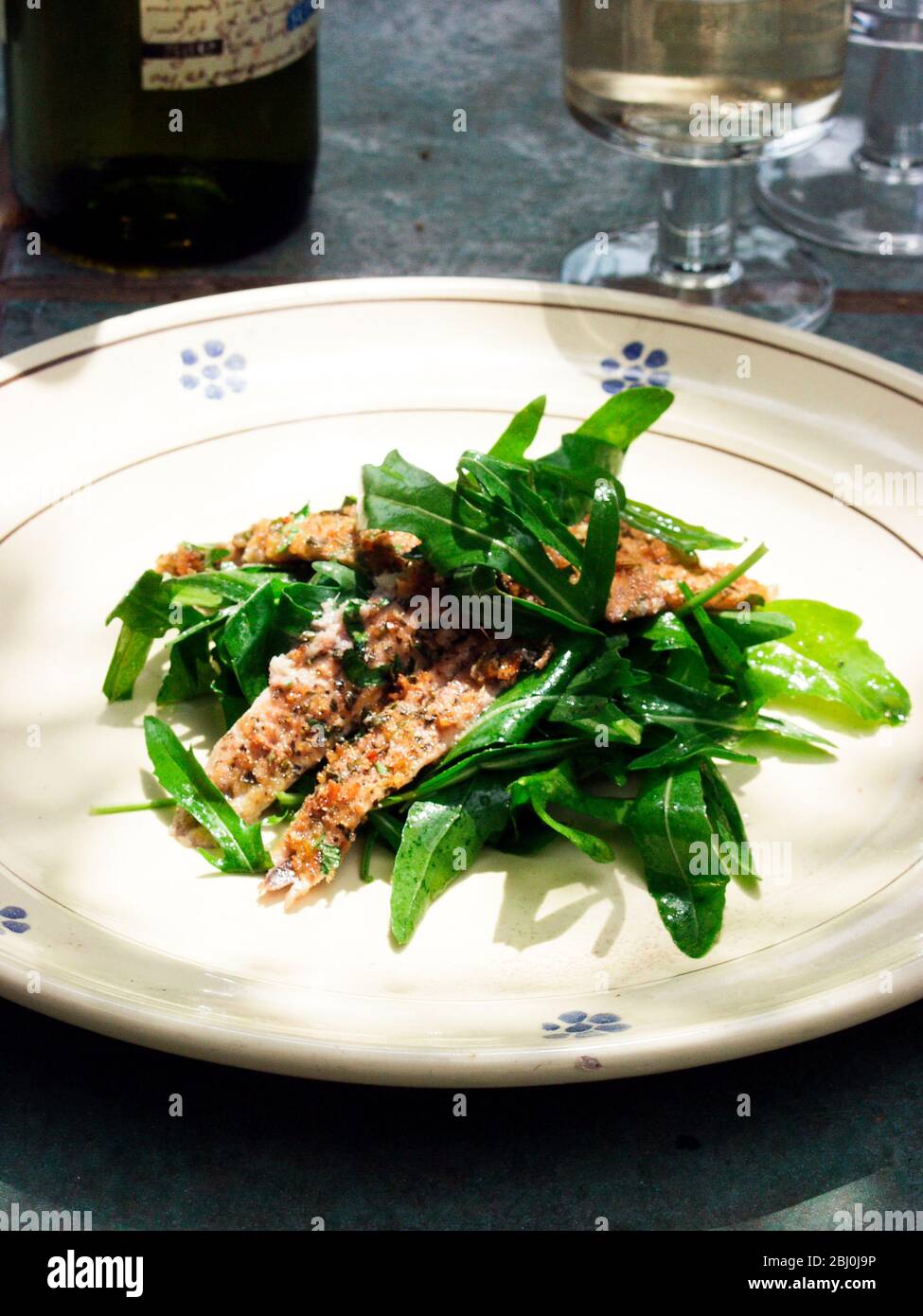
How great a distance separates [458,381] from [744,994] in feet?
2.91

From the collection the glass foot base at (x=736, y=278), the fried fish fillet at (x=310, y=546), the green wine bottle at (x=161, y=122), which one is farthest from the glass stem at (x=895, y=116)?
the fried fish fillet at (x=310, y=546)

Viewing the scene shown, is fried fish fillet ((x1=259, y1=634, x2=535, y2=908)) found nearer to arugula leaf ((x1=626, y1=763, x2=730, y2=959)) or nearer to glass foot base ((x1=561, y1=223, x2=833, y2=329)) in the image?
arugula leaf ((x1=626, y1=763, x2=730, y2=959))

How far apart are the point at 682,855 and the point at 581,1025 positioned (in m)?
0.18

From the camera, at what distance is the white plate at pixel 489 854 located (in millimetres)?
1048

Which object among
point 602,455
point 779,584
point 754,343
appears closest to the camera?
point 602,455

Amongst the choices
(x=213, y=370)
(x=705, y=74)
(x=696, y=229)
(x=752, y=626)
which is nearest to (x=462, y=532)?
(x=752, y=626)

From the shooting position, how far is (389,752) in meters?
1.26

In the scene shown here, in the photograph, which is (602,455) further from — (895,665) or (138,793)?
(138,793)

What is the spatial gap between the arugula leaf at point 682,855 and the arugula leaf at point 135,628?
17.5 inches

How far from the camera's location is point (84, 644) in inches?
57.6

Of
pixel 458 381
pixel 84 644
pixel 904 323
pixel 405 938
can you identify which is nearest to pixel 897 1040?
pixel 405 938

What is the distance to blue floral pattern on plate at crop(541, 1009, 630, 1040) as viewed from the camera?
1.04 m

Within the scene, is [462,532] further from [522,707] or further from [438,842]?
[438,842]

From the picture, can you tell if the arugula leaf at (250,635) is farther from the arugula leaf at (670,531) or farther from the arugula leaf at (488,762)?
the arugula leaf at (670,531)
